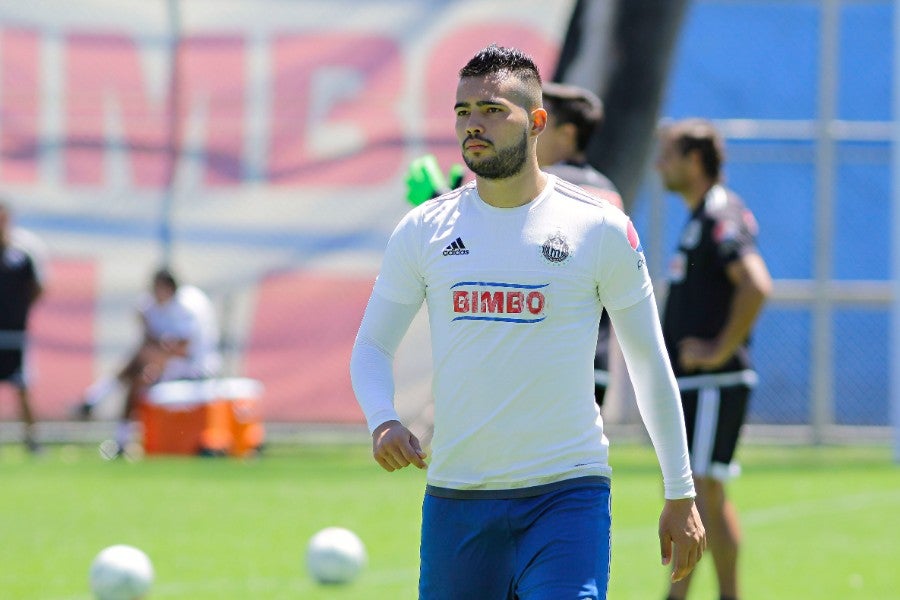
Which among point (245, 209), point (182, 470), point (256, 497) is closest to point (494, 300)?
point (256, 497)

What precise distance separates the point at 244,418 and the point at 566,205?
44.6ft

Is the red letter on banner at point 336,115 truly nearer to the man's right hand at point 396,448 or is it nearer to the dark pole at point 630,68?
the dark pole at point 630,68

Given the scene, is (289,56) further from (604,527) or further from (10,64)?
(604,527)

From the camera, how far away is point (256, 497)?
14.1 m

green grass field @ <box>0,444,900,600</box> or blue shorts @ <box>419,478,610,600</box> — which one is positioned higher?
blue shorts @ <box>419,478,610,600</box>

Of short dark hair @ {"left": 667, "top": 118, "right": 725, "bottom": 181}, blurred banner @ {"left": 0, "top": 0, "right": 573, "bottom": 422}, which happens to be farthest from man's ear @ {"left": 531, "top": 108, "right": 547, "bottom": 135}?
blurred banner @ {"left": 0, "top": 0, "right": 573, "bottom": 422}

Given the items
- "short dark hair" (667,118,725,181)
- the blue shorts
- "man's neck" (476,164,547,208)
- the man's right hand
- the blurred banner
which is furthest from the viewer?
the blurred banner

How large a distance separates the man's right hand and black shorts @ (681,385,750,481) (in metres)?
3.58

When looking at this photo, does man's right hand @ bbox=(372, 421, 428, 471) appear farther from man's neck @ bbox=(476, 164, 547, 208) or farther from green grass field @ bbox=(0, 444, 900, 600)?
green grass field @ bbox=(0, 444, 900, 600)

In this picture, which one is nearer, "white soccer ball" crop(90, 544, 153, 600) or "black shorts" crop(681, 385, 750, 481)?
"black shorts" crop(681, 385, 750, 481)

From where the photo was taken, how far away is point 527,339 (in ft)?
15.6

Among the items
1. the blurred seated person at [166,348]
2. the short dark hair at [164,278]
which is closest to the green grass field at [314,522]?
the blurred seated person at [166,348]

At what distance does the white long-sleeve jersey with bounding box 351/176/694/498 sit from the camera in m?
4.76

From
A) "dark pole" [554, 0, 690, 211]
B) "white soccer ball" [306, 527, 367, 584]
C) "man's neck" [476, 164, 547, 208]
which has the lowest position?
"white soccer ball" [306, 527, 367, 584]
